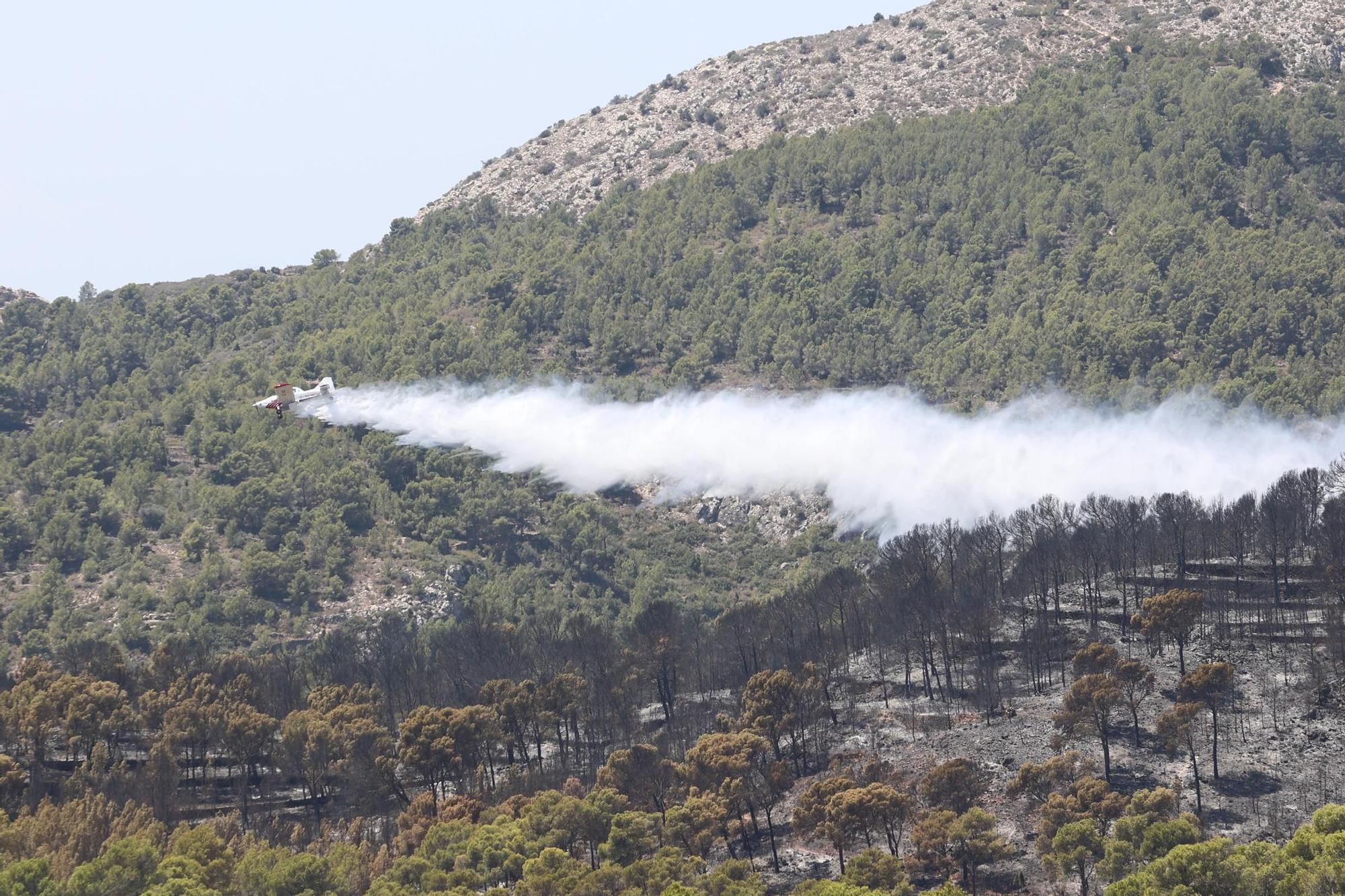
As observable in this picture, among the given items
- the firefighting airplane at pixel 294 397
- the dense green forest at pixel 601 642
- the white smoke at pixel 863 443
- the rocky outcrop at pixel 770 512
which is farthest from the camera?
the rocky outcrop at pixel 770 512

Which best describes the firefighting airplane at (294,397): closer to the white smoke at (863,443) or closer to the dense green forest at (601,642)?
the white smoke at (863,443)

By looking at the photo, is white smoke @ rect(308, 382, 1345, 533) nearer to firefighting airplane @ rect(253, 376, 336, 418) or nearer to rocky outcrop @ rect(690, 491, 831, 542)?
firefighting airplane @ rect(253, 376, 336, 418)

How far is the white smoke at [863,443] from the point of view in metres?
146

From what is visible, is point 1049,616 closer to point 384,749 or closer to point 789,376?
point 384,749

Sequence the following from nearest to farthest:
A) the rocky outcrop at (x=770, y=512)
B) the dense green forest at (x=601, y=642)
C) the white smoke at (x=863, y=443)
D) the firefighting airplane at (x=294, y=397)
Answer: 1. the dense green forest at (x=601, y=642)
2. the firefighting airplane at (x=294, y=397)
3. the white smoke at (x=863, y=443)
4. the rocky outcrop at (x=770, y=512)

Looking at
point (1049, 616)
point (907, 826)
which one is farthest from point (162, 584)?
point (907, 826)

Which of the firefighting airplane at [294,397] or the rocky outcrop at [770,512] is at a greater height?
the firefighting airplane at [294,397]

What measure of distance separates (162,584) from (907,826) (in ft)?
304

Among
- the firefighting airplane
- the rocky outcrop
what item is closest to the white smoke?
the firefighting airplane

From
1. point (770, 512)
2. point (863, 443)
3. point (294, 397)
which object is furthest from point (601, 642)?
point (770, 512)

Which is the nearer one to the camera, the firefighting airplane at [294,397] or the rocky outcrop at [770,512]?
the firefighting airplane at [294,397]

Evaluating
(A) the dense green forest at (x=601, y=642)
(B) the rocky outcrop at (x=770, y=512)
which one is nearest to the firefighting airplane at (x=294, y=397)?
(A) the dense green forest at (x=601, y=642)

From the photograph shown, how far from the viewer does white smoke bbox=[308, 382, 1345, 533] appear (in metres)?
146

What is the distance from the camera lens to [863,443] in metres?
166
